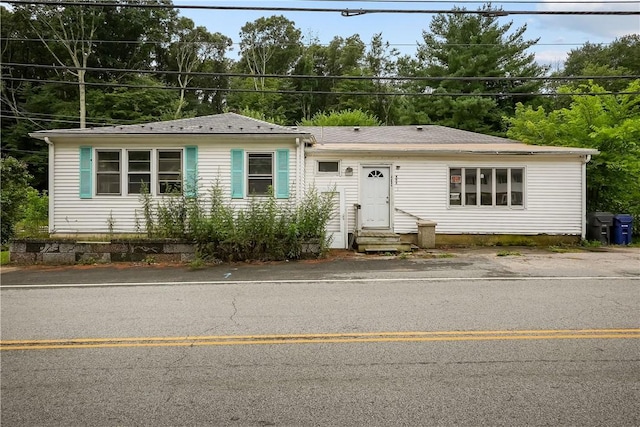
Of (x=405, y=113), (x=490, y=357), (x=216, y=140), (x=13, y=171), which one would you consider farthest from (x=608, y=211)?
(x=13, y=171)

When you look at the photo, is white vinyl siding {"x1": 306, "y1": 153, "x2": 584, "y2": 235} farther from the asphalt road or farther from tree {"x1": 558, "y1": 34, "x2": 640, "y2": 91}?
tree {"x1": 558, "y1": 34, "x2": 640, "y2": 91}

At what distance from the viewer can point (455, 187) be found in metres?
15.6

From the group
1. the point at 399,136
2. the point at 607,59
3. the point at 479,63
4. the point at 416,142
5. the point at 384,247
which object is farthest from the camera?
the point at 607,59

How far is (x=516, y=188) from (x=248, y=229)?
29.6 feet

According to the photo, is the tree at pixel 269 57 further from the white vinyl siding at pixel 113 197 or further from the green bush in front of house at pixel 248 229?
the green bush in front of house at pixel 248 229

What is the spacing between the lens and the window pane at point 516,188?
51.1 feet

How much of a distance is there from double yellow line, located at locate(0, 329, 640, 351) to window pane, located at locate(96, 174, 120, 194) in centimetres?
975


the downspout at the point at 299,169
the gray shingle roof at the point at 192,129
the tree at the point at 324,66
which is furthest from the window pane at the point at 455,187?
the tree at the point at 324,66

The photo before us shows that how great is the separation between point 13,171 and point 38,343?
48.6 feet

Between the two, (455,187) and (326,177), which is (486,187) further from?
(326,177)

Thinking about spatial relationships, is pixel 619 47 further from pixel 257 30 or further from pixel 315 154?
pixel 315 154

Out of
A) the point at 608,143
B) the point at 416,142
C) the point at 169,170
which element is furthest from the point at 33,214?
the point at 608,143

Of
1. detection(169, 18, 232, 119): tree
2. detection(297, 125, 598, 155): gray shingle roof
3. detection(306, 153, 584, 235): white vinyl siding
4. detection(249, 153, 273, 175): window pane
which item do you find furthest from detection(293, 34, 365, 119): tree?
detection(249, 153, 273, 175): window pane

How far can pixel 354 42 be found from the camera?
46.2 metres
